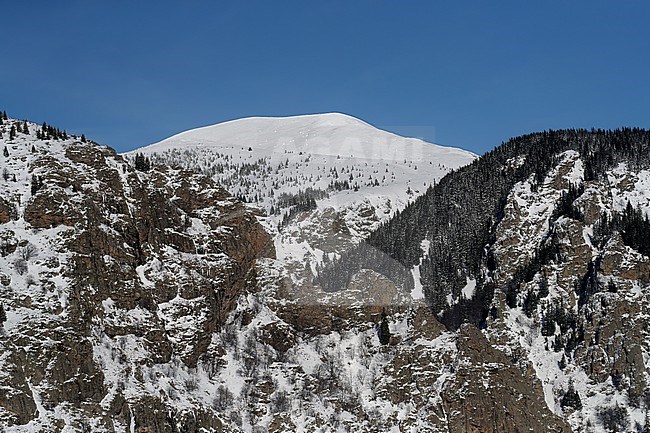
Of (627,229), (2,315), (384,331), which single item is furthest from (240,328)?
(627,229)

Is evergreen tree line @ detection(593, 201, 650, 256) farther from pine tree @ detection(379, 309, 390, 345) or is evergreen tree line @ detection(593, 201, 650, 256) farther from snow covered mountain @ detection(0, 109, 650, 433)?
pine tree @ detection(379, 309, 390, 345)

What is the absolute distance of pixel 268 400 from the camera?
14600cm

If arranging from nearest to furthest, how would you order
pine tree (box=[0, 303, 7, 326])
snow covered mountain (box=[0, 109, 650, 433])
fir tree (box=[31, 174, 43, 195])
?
pine tree (box=[0, 303, 7, 326])
snow covered mountain (box=[0, 109, 650, 433])
fir tree (box=[31, 174, 43, 195])

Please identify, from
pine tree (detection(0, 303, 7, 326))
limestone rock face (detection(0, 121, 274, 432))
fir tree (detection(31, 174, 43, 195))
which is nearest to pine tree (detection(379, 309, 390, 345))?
limestone rock face (detection(0, 121, 274, 432))

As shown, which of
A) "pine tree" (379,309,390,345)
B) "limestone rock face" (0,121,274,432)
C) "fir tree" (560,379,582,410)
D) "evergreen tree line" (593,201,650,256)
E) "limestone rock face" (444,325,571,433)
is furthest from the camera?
"evergreen tree line" (593,201,650,256)

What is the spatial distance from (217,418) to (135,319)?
2074cm

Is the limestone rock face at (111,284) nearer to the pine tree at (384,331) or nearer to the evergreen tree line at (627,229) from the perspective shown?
the pine tree at (384,331)

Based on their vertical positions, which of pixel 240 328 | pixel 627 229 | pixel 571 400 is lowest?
pixel 571 400

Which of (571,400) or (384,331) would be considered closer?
(571,400)

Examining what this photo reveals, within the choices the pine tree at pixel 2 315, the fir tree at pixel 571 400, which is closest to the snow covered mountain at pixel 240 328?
the pine tree at pixel 2 315

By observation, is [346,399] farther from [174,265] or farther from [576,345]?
[576,345]

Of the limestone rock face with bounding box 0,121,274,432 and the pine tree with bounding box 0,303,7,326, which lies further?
the pine tree with bounding box 0,303,7,326

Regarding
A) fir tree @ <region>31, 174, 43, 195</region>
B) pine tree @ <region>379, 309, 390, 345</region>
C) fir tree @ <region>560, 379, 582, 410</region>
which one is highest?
fir tree @ <region>31, 174, 43, 195</region>

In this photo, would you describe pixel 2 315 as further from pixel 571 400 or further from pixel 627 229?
pixel 627 229
